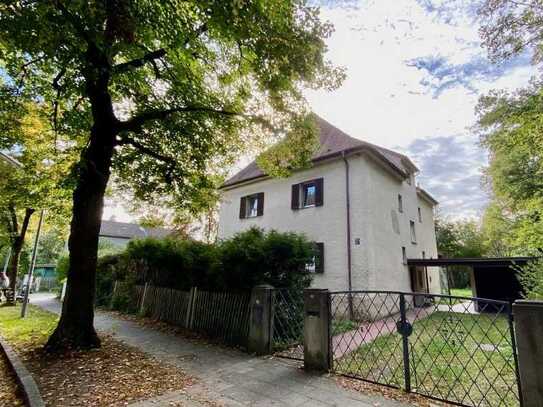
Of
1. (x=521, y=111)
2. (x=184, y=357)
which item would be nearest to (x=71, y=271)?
(x=184, y=357)

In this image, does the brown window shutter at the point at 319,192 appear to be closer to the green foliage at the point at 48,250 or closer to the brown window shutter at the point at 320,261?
the brown window shutter at the point at 320,261

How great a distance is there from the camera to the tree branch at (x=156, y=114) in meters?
7.13

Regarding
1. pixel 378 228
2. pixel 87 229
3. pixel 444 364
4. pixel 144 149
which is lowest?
pixel 444 364

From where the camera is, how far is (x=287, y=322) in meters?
6.70

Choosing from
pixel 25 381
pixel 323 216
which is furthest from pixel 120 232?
pixel 25 381

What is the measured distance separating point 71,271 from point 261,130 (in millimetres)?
6062

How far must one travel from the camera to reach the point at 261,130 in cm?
877

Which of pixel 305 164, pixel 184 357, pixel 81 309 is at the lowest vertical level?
pixel 184 357

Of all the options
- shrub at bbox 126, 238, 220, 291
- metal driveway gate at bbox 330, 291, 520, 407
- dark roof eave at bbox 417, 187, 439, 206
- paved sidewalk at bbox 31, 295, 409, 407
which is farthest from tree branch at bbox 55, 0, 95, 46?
dark roof eave at bbox 417, 187, 439, 206

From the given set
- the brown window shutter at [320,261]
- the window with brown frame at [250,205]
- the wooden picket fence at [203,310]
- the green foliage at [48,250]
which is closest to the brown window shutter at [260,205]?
the window with brown frame at [250,205]

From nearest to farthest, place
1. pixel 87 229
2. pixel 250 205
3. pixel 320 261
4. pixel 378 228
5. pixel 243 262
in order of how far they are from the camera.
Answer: pixel 87 229 < pixel 243 262 < pixel 378 228 < pixel 320 261 < pixel 250 205

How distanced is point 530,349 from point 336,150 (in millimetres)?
10463

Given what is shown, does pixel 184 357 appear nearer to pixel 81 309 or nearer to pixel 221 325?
pixel 221 325

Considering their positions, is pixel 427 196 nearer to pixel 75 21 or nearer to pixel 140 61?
pixel 140 61
